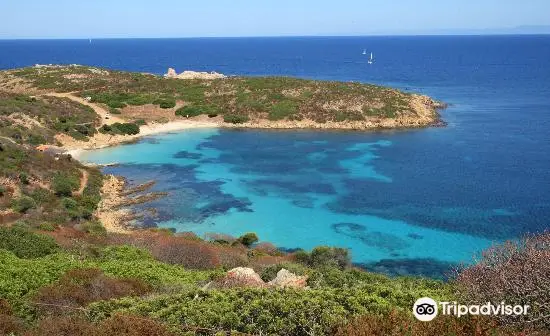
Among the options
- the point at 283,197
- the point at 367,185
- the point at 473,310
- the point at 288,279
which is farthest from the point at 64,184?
the point at 473,310

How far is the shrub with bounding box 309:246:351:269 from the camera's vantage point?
2492 centimetres

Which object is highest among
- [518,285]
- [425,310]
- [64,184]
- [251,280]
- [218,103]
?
[518,285]

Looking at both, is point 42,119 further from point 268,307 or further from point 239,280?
point 268,307

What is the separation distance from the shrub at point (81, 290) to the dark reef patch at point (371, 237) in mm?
18420

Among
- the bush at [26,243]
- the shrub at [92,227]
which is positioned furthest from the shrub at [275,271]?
the shrub at [92,227]

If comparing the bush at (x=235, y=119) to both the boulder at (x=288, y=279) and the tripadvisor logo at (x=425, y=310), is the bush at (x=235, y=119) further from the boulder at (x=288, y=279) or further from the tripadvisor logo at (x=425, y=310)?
the tripadvisor logo at (x=425, y=310)

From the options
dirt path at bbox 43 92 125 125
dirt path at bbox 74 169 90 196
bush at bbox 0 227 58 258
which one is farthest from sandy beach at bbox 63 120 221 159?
bush at bbox 0 227 58 258

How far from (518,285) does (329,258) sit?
15731 millimetres

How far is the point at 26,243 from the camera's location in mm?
21000

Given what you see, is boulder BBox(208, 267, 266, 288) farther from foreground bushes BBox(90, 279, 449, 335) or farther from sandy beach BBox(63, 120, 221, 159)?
sandy beach BBox(63, 120, 221, 159)

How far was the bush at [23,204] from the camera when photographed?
3247 cm

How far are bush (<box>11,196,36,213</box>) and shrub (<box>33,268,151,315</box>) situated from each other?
19836 millimetres

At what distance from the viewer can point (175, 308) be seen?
1195 cm

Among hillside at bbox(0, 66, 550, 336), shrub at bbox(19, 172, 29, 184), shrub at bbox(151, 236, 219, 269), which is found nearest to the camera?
hillside at bbox(0, 66, 550, 336)
